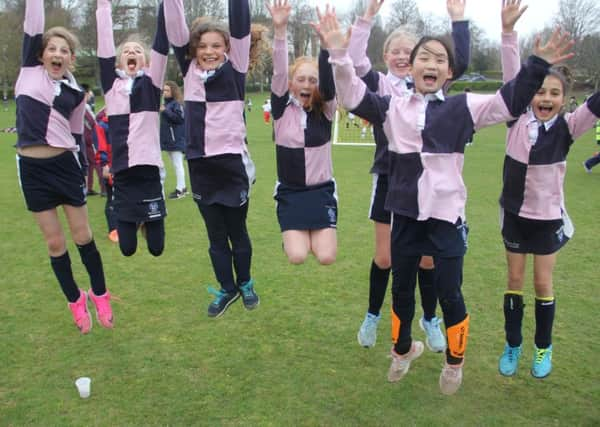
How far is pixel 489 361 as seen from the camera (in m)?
4.50

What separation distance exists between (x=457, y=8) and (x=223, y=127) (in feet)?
5.91

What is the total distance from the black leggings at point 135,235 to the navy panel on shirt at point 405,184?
1989 millimetres

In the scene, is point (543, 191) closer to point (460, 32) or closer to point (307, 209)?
point (460, 32)

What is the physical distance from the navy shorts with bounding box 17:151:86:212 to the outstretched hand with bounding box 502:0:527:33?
3342 mm

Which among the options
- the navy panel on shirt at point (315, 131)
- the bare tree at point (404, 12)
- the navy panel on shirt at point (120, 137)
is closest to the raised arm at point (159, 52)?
the navy panel on shirt at point (120, 137)

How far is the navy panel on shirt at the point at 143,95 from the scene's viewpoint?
4234 mm

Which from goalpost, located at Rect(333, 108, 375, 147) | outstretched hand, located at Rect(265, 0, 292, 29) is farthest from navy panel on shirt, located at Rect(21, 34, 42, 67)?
goalpost, located at Rect(333, 108, 375, 147)

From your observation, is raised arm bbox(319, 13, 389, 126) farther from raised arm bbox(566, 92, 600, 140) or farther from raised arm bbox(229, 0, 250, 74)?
raised arm bbox(566, 92, 600, 140)

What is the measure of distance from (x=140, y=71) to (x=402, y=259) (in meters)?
2.39

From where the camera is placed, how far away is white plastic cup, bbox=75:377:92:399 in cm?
395

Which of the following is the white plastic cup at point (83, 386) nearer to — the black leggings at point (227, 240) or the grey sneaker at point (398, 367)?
the black leggings at point (227, 240)

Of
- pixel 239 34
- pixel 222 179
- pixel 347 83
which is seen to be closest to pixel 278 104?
pixel 239 34

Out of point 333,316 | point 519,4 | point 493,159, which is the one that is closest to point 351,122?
point 493,159

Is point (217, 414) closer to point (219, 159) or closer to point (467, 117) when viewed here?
point (219, 159)
